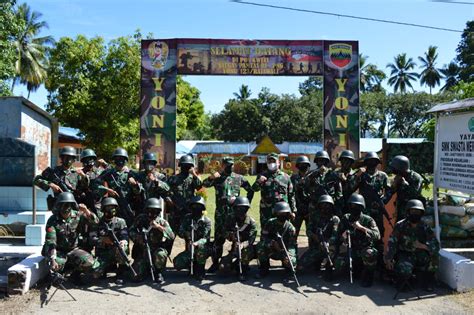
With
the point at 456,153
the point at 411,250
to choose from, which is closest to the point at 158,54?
the point at 456,153

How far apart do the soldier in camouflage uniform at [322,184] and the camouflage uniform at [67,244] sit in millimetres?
3747

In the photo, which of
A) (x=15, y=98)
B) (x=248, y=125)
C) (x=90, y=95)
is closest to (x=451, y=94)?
(x=248, y=125)

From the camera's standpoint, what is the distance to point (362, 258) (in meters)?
6.37

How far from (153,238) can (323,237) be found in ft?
8.75

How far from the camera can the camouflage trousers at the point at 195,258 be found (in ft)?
21.7

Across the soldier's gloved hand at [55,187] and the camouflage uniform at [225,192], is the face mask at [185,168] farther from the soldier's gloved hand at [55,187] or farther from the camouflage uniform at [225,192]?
the soldier's gloved hand at [55,187]

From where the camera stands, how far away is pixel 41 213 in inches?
332

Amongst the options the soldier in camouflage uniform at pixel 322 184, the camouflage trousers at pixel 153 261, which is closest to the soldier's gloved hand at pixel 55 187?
the camouflage trousers at pixel 153 261

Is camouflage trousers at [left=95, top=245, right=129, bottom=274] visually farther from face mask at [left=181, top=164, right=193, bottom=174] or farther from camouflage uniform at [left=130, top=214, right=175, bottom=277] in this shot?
face mask at [left=181, top=164, right=193, bottom=174]

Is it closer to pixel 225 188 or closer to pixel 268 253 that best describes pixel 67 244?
pixel 225 188

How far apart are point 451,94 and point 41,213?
40.3 m

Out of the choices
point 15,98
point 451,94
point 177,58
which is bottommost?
point 15,98

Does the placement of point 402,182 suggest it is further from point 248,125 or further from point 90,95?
point 248,125

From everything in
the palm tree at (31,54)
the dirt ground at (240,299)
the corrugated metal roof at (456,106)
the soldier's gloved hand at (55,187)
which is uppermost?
the palm tree at (31,54)
